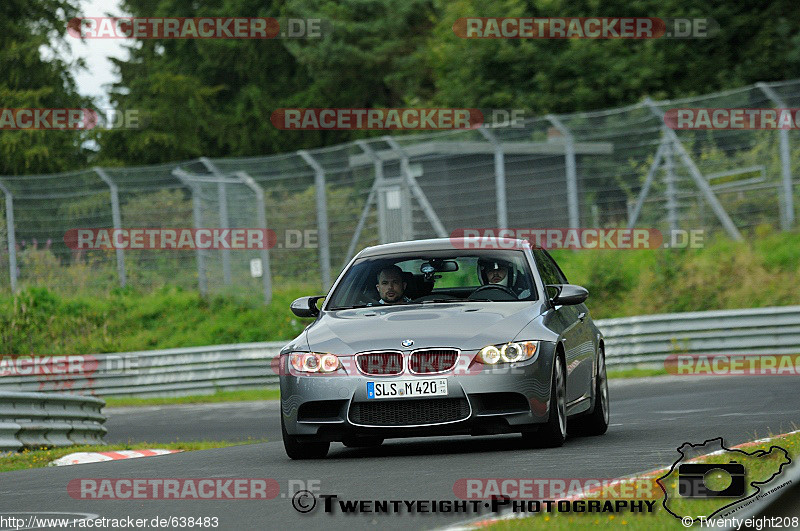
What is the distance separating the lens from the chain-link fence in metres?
24.0

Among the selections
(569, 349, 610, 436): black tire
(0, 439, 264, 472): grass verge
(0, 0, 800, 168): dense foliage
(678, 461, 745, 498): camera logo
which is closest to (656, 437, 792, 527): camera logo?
(678, 461, 745, 498): camera logo

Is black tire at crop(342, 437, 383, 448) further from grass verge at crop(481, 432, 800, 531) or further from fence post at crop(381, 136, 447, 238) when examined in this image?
Answer: fence post at crop(381, 136, 447, 238)

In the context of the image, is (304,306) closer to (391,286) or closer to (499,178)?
(391,286)

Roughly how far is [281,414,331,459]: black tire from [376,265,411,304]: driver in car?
1.25m

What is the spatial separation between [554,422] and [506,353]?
1.92ft

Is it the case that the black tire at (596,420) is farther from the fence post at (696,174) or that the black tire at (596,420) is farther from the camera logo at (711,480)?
the fence post at (696,174)

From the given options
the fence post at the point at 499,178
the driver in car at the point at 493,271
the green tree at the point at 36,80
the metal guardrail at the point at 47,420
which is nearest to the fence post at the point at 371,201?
Result: the fence post at the point at 499,178

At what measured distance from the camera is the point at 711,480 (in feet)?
24.1

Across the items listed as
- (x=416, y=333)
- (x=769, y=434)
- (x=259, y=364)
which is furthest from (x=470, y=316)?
(x=259, y=364)

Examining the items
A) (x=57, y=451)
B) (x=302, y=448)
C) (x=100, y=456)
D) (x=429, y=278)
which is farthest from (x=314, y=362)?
(x=57, y=451)

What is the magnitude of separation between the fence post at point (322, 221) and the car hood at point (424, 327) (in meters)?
16.1

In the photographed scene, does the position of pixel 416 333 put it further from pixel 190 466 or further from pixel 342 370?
pixel 190 466

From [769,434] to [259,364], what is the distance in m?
14.5

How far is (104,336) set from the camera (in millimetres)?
29125
